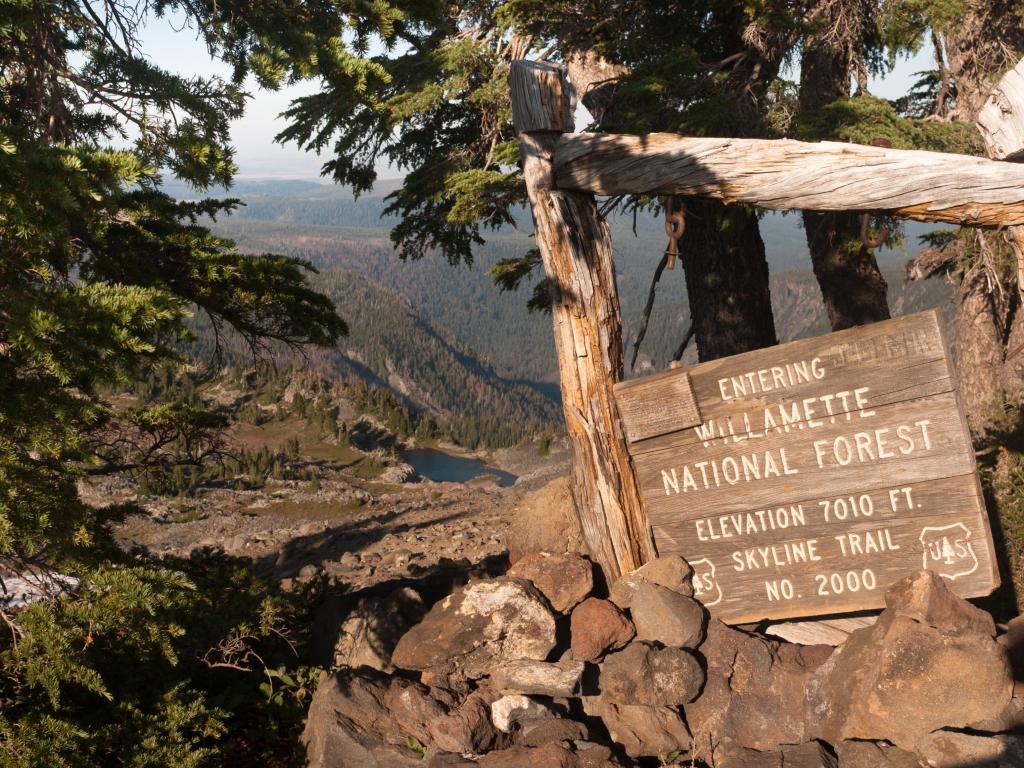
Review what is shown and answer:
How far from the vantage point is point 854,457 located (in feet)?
16.2

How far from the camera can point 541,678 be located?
5.04 meters

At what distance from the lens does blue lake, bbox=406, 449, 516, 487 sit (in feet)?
143

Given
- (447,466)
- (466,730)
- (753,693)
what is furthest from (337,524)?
(447,466)

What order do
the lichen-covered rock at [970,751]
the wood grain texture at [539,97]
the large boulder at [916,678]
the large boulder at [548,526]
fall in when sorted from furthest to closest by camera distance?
1. the large boulder at [548,526]
2. the wood grain texture at [539,97]
3. the large boulder at [916,678]
4. the lichen-covered rock at [970,751]

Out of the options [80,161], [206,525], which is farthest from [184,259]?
[206,525]

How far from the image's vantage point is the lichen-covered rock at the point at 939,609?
4.56 meters

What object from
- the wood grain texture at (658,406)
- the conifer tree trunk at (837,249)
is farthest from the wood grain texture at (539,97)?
the conifer tree trunk at (837,249)

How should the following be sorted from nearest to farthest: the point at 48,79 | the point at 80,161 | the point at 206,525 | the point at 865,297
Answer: the point at 80,161 < the point at 48,79 < the point at 865,297 < the point at 206,525

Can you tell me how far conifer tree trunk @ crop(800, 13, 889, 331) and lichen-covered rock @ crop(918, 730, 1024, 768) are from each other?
7190mm

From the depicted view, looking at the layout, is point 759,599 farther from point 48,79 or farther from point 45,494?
point 48,79

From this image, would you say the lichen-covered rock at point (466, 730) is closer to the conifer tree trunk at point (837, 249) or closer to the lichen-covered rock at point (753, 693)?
the lichen-covered rock at point (753, 693)

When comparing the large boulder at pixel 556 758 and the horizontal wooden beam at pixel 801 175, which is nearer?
the large boulder at pixel 556 758

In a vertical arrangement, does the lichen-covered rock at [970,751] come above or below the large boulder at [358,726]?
below

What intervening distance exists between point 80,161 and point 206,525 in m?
16.0
